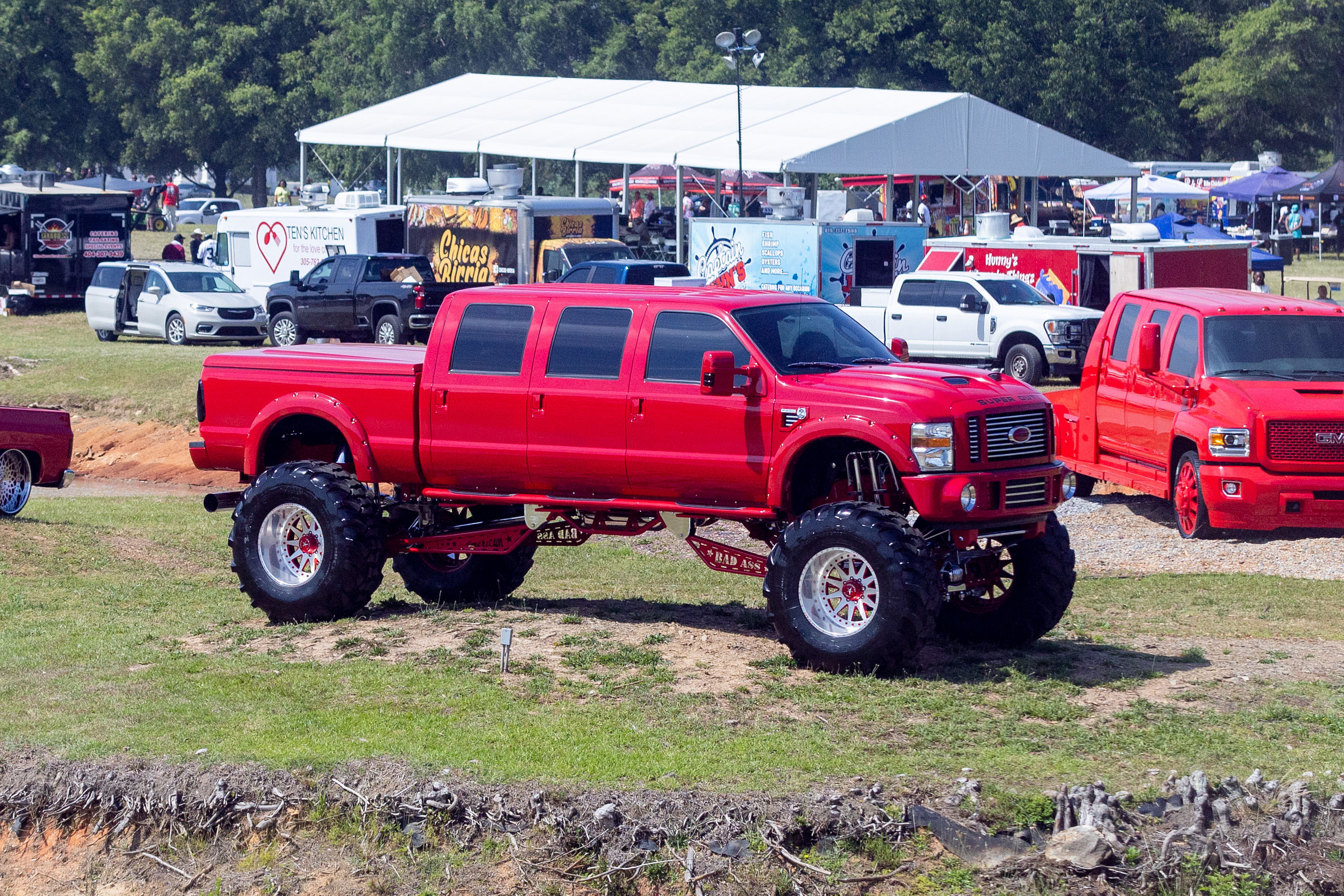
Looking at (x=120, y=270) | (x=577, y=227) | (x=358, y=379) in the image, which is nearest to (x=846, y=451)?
(x=358, y=379)

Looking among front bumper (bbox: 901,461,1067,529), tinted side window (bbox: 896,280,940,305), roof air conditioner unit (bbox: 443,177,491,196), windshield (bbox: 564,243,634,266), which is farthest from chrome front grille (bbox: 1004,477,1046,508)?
roof air conditioner unit (bbox: 443,177,491,196)

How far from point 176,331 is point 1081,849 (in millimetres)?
28526

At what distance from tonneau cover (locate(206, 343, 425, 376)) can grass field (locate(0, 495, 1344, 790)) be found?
1.65 metres

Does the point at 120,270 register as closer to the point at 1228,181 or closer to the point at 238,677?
the point at 238,677

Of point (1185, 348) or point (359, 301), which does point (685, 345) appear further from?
point (359, 301)

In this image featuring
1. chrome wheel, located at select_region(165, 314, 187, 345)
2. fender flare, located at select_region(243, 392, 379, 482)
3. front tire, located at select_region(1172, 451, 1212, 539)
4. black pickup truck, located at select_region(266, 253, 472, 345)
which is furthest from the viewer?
chrome wheel, located at select_region(165, 314, 187, 345)

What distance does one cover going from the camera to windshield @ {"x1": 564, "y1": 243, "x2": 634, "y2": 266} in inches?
1197

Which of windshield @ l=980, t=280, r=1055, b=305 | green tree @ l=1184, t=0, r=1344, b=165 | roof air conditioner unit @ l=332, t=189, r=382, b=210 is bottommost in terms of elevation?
windshield @ l=980, t=280, r=1055, b=305

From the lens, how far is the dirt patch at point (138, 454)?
22.6m

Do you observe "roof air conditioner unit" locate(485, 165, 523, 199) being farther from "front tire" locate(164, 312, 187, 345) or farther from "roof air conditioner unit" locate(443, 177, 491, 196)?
"front tire" locate(164, 312, 187, 345)

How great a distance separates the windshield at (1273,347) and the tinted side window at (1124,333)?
1154 mm

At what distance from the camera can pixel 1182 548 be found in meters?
14.3

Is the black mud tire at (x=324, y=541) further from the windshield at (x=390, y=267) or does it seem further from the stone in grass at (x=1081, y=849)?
the windshield at (x=390, y=267)

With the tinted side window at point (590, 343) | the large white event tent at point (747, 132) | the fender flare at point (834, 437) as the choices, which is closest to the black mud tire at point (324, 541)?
the tinted side window at point (590, 343)
